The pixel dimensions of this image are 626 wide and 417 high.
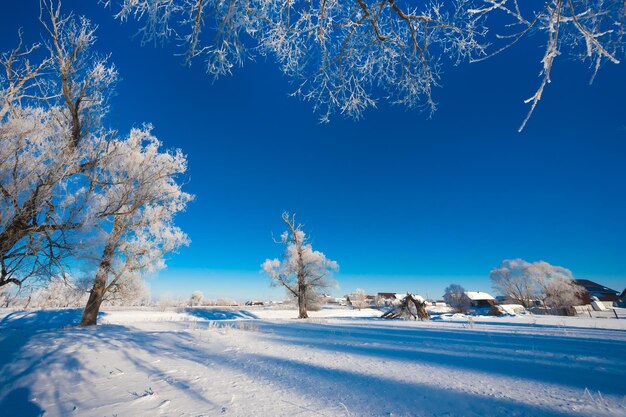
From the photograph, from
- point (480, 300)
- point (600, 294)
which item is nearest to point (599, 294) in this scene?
point (600, 294)

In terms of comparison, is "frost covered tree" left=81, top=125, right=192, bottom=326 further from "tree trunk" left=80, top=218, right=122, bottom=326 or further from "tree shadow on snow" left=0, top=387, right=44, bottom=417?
"tree shadow on snow" left=0, top=387, right=44, bottom=417

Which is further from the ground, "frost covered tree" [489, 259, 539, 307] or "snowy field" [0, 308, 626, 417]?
"frost covered tree" [489, 259, 539, 307]

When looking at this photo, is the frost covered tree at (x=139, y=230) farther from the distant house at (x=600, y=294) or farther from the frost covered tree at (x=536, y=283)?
→ the distant house at (x=600, y=294)

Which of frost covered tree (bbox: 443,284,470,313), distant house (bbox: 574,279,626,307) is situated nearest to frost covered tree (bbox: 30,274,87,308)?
frost covered tree (bbox: 443,284,470,313)

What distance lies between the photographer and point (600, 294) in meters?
48.4

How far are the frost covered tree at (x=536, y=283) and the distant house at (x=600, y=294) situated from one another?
6.72 metres

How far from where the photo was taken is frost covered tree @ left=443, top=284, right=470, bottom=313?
38.7m

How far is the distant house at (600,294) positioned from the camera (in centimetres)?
4294

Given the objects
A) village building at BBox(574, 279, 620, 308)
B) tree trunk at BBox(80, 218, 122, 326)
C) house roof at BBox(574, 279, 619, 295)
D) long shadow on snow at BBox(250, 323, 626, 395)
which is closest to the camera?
long shadow on snow at BBox(250, 323, 626, 395)

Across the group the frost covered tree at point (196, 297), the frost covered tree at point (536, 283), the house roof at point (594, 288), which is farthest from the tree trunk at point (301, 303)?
the house roof at point (594, 288)

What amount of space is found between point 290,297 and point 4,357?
20232 millimetres

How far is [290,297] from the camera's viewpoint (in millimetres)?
23156

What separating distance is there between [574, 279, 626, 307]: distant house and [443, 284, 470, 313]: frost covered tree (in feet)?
55.5

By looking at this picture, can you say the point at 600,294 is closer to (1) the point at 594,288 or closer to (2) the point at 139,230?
(1) the point at 594,288
